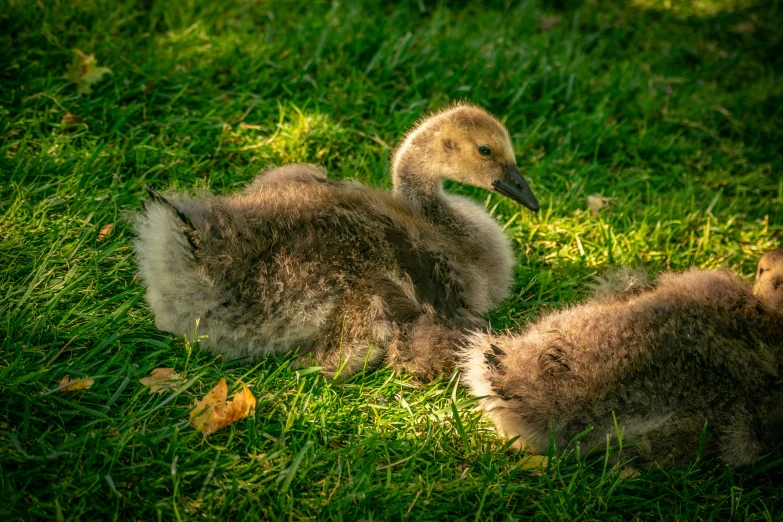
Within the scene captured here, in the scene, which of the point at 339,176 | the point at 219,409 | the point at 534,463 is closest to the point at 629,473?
the point at 534,463

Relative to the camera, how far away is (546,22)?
640cm

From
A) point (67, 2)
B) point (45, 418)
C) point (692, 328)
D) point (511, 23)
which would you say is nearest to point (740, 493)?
point (692, 328)

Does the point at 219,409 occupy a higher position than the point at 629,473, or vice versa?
the point at 629,473

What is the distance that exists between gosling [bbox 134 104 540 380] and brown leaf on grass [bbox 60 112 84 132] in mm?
1573

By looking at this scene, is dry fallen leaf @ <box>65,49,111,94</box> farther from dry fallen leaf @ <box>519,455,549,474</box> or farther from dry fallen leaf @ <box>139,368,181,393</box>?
dry fallen leaf @ <box>519,455,549,474</box>

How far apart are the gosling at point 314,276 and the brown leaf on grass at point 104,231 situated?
1.74ft

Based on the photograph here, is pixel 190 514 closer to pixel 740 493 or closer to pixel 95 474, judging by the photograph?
pixel 95 474

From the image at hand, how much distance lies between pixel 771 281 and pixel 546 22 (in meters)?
3.92

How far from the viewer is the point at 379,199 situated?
3477 mm

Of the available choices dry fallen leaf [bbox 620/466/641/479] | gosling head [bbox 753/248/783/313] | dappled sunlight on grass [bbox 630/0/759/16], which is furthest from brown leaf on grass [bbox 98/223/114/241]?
dappled sunlight on grass [bbox 630/0/759/16]

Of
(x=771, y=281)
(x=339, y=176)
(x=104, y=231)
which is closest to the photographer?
(x=771, y=281)

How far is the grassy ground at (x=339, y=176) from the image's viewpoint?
2.62 meters

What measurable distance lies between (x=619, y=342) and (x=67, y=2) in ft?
15.4

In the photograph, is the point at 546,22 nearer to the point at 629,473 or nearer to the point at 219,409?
the point at 629,473
